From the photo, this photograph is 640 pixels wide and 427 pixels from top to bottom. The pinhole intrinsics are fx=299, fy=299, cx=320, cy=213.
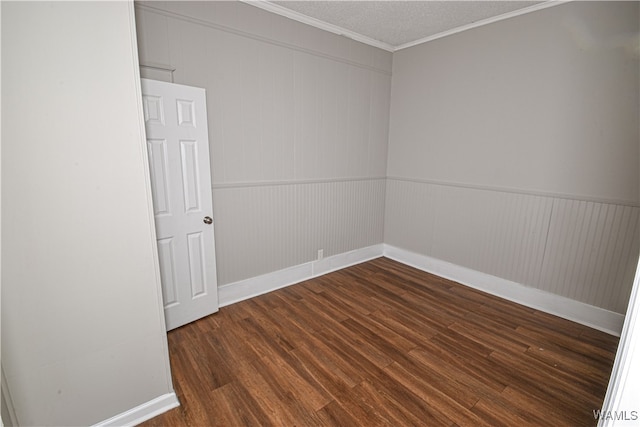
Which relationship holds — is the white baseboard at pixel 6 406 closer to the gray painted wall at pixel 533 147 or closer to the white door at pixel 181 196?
the white door at pixel 181 196

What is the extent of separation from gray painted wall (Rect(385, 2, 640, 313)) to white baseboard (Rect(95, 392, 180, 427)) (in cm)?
323

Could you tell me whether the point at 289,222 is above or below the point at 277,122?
below

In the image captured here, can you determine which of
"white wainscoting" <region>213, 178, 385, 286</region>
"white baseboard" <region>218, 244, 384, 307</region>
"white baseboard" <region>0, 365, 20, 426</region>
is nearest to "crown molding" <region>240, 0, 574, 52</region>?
"white wainscoting" <region>213, 178, 385, 286</region>

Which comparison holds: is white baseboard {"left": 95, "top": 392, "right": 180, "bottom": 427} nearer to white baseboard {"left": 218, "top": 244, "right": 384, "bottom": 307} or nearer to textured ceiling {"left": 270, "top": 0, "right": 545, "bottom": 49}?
white baseboard {"left": 218, "top": 244, "right": 384, "bottom": 307}

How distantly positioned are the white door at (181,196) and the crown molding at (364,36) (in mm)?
1157

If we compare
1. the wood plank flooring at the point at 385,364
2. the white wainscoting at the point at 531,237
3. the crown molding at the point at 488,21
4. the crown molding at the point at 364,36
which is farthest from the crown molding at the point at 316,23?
the wood plank flooring at the point at 385,364

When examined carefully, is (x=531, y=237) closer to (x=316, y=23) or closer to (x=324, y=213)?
(x=324, y=213)

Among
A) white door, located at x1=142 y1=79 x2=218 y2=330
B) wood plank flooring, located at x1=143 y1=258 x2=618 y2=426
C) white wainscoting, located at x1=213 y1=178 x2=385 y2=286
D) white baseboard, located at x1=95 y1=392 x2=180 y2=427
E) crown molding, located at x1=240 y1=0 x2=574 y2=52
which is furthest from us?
white wainscoting, located at x1=213 y1=178 x2=385 y2=286

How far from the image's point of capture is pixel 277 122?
314 centimetres

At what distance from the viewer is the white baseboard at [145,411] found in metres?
1.68

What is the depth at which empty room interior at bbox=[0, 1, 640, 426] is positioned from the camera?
1394 millimetres

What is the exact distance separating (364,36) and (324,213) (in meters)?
2.20

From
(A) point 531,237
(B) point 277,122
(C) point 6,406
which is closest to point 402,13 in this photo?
(B) point 277,122

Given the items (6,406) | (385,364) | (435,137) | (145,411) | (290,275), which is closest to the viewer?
(6,406)
